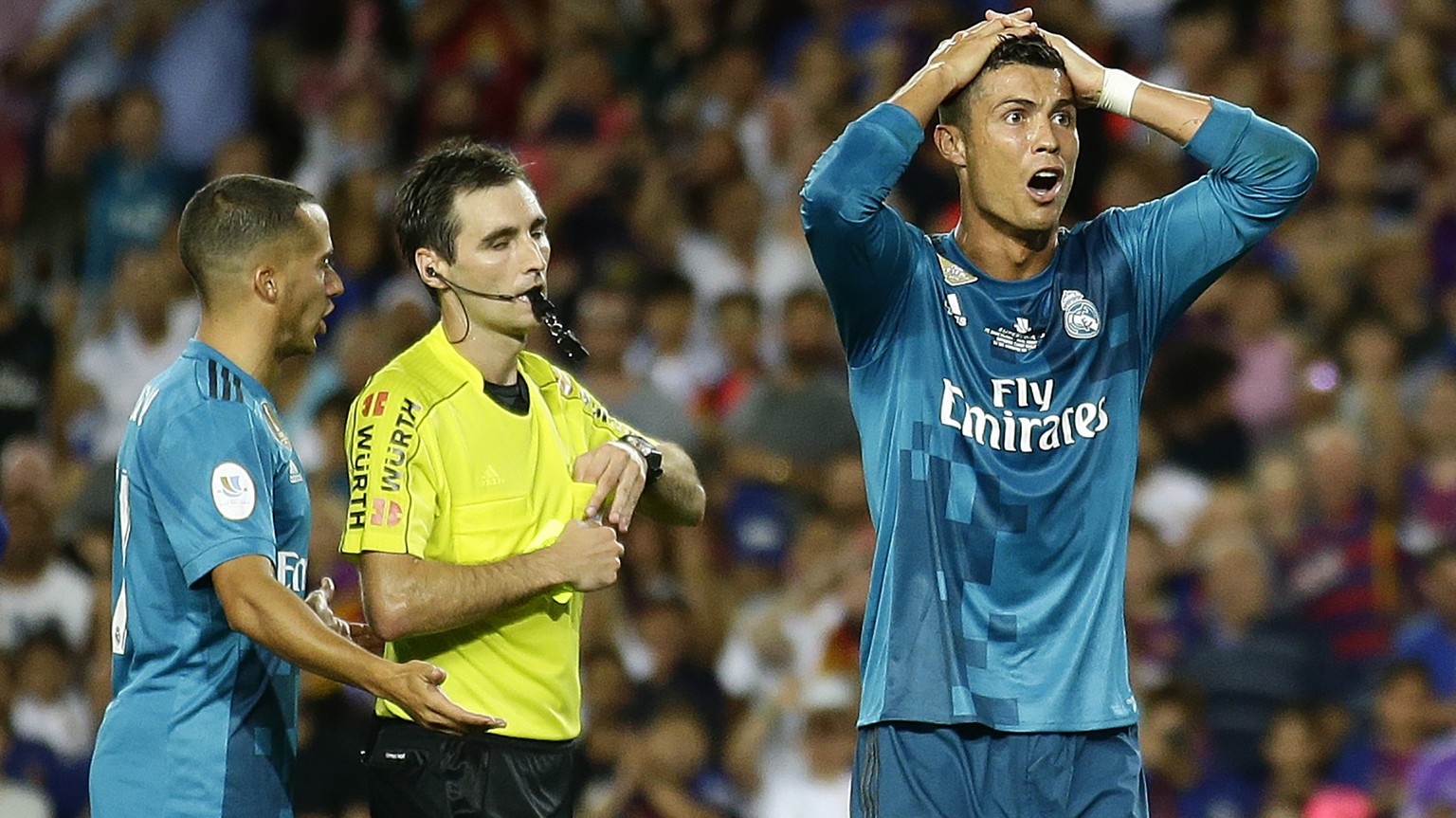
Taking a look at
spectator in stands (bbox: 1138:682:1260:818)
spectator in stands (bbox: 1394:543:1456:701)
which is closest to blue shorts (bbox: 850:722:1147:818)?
spectator in stands (bbox: 1138:682:1260:818)

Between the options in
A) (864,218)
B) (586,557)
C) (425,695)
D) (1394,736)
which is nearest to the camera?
(425,695)

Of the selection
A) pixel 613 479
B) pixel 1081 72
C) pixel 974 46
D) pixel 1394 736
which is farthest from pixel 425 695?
pixel 1394 736

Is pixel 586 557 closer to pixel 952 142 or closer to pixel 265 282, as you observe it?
pixel 265 282

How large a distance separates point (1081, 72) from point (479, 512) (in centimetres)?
166

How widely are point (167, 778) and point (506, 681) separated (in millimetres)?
756

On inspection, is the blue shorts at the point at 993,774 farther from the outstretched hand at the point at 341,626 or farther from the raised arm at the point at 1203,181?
the outstretched hand at the point at 341,626

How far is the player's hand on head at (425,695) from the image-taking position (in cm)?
393

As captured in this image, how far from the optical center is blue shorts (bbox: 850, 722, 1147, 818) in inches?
163

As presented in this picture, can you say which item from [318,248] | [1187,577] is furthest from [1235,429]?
[318,248]

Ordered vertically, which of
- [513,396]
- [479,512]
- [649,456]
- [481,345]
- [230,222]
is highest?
[230,222]

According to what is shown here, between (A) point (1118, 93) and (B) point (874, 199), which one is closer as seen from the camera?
(B) point (874, 199)

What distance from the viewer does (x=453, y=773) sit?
4438mm

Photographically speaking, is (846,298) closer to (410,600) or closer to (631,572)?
(410,600)

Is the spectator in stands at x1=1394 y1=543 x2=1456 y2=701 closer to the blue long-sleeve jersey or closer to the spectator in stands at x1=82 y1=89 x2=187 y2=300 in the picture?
the blue long-sleeve jersey
